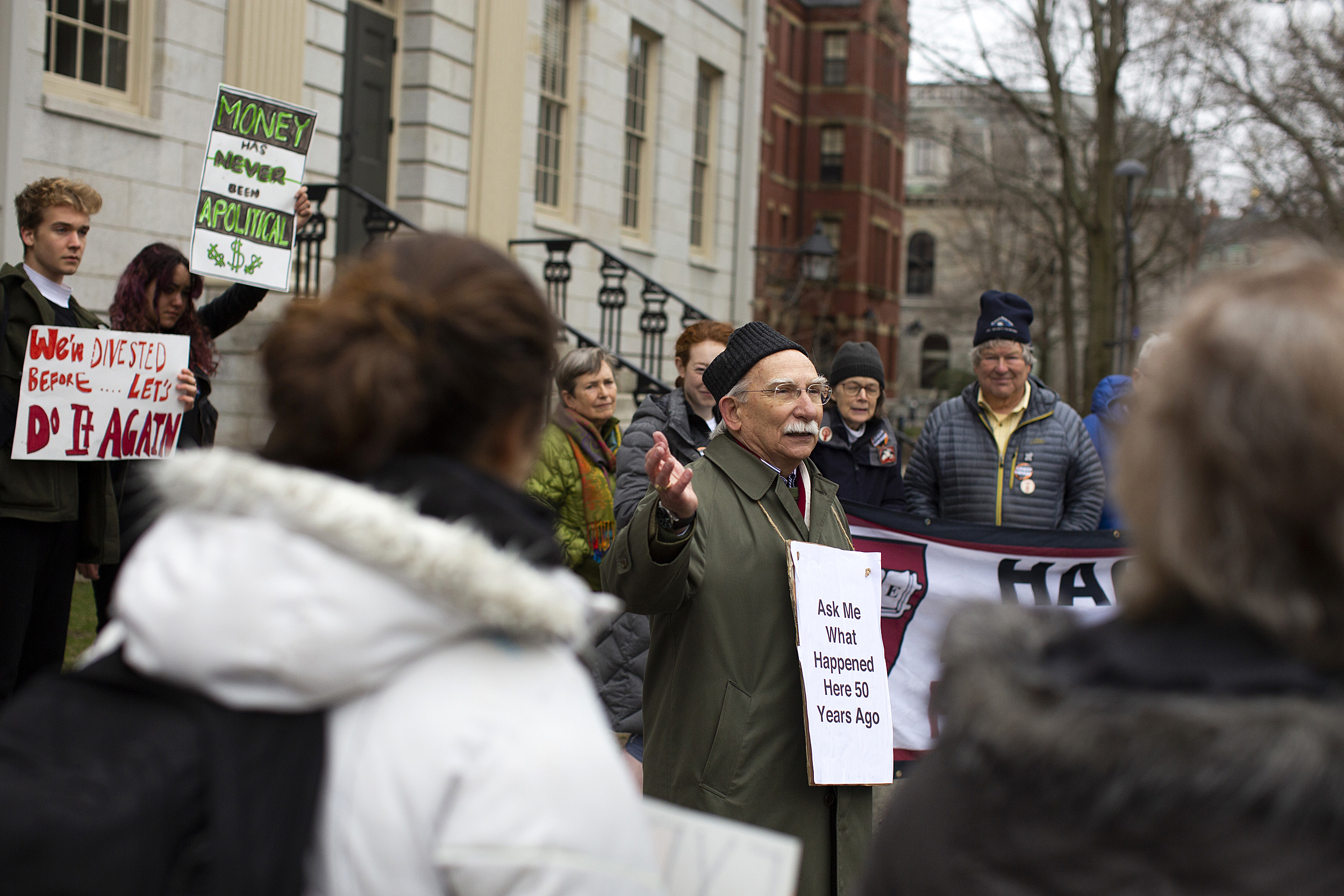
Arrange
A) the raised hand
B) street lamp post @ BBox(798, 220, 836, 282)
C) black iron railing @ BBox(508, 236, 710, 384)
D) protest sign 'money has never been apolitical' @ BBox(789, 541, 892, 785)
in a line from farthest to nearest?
street lamp post @ BBox(798, 220, 836, 282) → black iron railing @ BBox(508, 236, 710, 384) → protest sign 'money has never been apolitical' @ BBox(789, 541, 892, 785) → the raised hand

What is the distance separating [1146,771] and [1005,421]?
4.59m

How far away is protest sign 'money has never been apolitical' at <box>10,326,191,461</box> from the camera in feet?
16.2

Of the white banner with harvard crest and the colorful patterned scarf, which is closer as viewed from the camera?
the white banner with harvard crest

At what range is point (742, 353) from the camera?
402cm

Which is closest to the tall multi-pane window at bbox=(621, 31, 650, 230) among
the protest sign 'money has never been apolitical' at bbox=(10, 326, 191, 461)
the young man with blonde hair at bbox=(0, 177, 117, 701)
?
the protest sign 'money has never been apolitical' at bbox=(10, 326, 191, 461)

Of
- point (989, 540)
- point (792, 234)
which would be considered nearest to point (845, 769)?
point (989, 540)

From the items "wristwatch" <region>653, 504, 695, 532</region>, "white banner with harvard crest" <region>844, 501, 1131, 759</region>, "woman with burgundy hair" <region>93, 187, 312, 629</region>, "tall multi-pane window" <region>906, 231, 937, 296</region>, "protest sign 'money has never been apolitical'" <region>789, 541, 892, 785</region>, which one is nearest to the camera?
"wristwatch" <region>653, 504, 695, 532</region>

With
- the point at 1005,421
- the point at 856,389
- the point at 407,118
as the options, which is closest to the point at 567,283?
the point at 407,118

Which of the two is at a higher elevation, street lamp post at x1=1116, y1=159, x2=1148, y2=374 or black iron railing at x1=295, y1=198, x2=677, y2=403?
street lamp post at x1=1116, y1=159, x2=1148, y2=374

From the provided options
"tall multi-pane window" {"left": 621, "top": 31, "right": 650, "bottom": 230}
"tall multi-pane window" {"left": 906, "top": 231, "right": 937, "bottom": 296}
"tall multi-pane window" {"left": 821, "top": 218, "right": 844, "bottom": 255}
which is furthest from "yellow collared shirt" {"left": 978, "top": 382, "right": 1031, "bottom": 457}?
"tall multi-pane window" {"left": 906, "top": 231, "right": 937, "bottom": 296}

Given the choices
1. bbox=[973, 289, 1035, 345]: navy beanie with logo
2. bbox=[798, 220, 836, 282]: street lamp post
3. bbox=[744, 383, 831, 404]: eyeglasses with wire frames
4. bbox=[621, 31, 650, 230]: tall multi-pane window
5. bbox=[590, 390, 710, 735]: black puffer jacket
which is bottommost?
bbox=[590, 390, 710, 735]: black puffer jacket

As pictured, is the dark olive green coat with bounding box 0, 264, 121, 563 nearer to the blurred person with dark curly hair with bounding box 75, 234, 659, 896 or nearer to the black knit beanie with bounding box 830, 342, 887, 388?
the black knit beanie with bounding box 830, 342, 887, 388

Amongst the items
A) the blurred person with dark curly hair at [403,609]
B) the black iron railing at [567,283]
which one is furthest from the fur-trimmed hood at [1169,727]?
the black iron railing at [567,283]

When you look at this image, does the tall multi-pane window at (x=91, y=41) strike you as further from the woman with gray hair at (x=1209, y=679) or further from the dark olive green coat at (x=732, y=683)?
the woman with gray hair at (x=1209, y=679)
